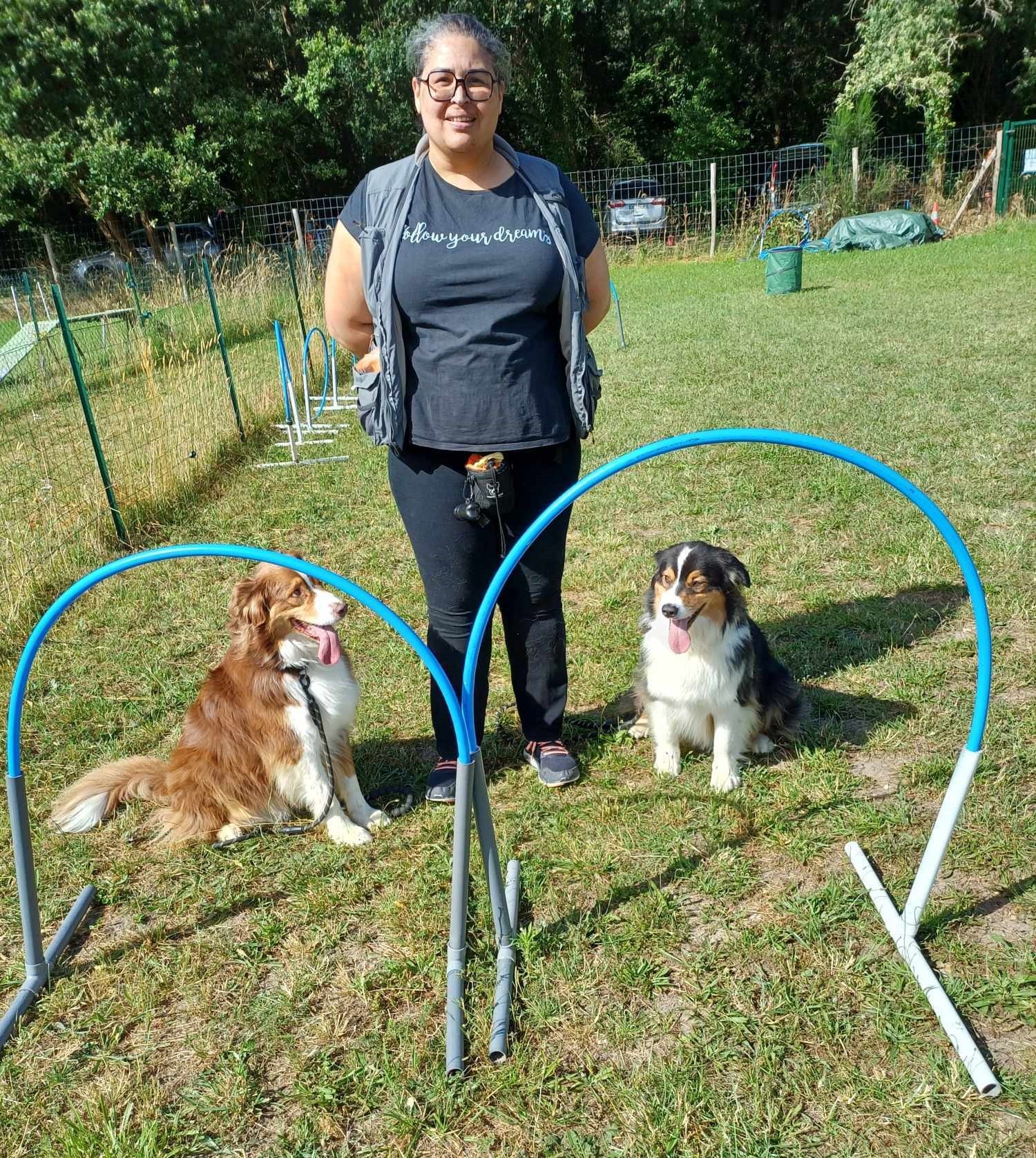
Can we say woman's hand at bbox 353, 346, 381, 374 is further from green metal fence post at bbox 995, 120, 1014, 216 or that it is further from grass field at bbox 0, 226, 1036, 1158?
green metal fence post at bbox 995, 120, 1014, 216

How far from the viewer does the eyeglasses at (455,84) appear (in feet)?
7.67

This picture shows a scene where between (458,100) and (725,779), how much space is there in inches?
91.9

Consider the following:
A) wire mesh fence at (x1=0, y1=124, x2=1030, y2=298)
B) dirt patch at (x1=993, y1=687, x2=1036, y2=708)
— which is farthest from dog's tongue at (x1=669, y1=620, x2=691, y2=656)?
wire mesh fence at (x1=0, y1=124, x2=1030, y2=298)

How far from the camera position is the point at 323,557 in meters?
5.58

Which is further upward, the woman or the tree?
the tree

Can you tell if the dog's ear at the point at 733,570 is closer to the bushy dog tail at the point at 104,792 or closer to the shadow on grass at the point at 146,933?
the shadow on grass at the point at 146,933

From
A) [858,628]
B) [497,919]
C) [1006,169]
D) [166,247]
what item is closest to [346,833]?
[497,919]

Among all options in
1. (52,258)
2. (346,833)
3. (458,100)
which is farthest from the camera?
(52,258)

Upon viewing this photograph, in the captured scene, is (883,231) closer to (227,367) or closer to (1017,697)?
(227,367)

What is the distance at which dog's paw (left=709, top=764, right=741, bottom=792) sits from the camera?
3.13 meters

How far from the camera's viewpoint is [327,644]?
2805mm

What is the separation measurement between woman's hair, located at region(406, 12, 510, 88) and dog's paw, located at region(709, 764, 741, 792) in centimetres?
232

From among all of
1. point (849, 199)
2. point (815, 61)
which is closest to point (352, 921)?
point (849, 199)

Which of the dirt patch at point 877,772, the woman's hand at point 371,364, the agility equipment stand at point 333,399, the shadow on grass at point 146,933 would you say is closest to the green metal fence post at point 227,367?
the agility equipment stand at point 333,399
